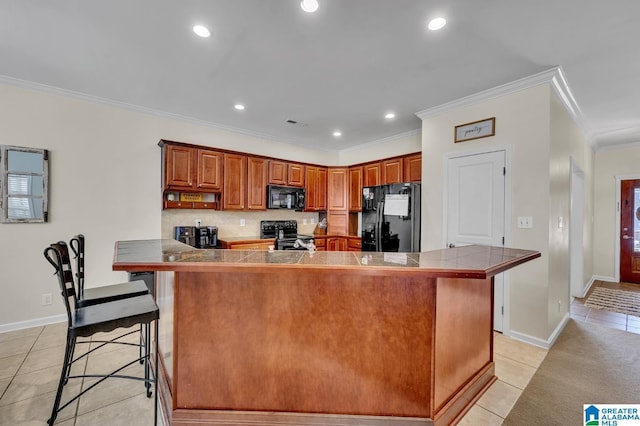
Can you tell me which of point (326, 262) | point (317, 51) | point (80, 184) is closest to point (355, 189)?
point (317, 51)

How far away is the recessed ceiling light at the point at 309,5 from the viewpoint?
1873 millimetres

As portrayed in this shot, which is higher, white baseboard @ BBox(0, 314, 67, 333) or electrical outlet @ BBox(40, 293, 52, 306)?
electrical outlet @ BBox(40, 293, 52, 306)

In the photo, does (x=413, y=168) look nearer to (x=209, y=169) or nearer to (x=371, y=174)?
(x=371, y=174)

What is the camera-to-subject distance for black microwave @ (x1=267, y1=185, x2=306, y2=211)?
4.70 metres

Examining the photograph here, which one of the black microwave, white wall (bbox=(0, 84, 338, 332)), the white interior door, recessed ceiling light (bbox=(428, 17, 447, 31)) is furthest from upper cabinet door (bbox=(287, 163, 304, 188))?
recessed ceiling light (bbox=(428, 17, 447, 31))

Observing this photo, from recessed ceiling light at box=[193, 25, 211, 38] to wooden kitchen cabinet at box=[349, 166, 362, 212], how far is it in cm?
352

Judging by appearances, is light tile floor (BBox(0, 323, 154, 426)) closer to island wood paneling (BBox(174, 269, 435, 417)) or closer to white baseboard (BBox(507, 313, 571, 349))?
island wood paneling (BBox(174, 269, 435, 417))

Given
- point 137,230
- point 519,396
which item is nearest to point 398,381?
point 519,396

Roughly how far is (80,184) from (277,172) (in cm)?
265

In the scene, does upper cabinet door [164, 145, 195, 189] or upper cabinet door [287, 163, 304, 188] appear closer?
upper cabinet door [164, 145, 195, 189]

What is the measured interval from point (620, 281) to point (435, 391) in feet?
20.9

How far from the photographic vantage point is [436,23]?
81.4 inches

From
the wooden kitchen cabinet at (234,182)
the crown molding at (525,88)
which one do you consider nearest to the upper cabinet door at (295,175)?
the wooden kitchen cabinet at (234,182)

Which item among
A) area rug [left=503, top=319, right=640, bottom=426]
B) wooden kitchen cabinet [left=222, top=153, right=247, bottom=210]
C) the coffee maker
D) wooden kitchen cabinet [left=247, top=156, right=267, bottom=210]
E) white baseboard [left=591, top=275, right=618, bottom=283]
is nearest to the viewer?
area rug [left=503, top=319, right=640, bottom=426]
